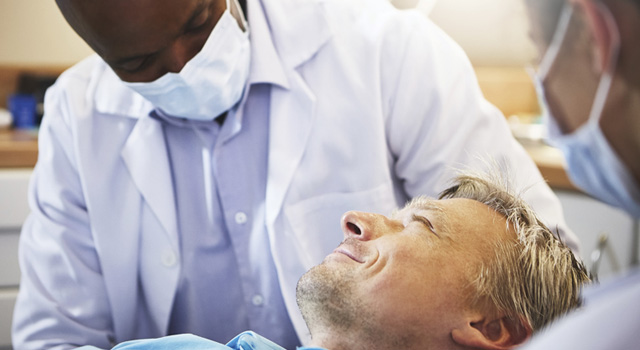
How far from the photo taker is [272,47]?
1349 millimetres

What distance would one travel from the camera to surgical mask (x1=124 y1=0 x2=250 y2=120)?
118 cm

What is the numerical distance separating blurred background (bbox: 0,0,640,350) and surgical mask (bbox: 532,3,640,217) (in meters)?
1.00

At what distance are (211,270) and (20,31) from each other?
1.57 metres

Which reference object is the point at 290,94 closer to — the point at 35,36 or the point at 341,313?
the point at 341,313

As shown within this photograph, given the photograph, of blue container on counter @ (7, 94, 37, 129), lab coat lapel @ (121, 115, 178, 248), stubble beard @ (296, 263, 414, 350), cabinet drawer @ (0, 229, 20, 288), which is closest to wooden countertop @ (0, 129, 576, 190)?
cabinet drawer @ (0, 229, 20, 288)

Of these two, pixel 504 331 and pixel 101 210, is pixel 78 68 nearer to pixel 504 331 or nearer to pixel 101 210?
pixel 101 210

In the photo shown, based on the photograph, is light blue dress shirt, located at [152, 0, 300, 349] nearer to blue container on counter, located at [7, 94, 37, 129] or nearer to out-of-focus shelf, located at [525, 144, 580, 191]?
out-of-focus shelf, located at [525, 144, 580, 191]

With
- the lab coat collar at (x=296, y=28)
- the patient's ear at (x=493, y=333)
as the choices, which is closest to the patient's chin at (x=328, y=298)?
the patient's ear at (x=493, y=333)

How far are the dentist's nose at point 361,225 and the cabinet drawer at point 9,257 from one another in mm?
1262

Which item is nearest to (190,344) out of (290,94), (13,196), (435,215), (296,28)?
(435,215)

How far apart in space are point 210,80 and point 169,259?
1.18ft

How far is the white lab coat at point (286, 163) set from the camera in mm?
1286

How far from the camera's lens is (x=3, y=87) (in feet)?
7.84

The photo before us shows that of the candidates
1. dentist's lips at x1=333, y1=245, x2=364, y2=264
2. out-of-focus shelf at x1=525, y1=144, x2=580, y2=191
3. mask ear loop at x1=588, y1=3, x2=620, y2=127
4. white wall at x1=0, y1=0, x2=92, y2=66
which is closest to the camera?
mask ear loop at x1=588, y1=3, x2=620, y2=127
